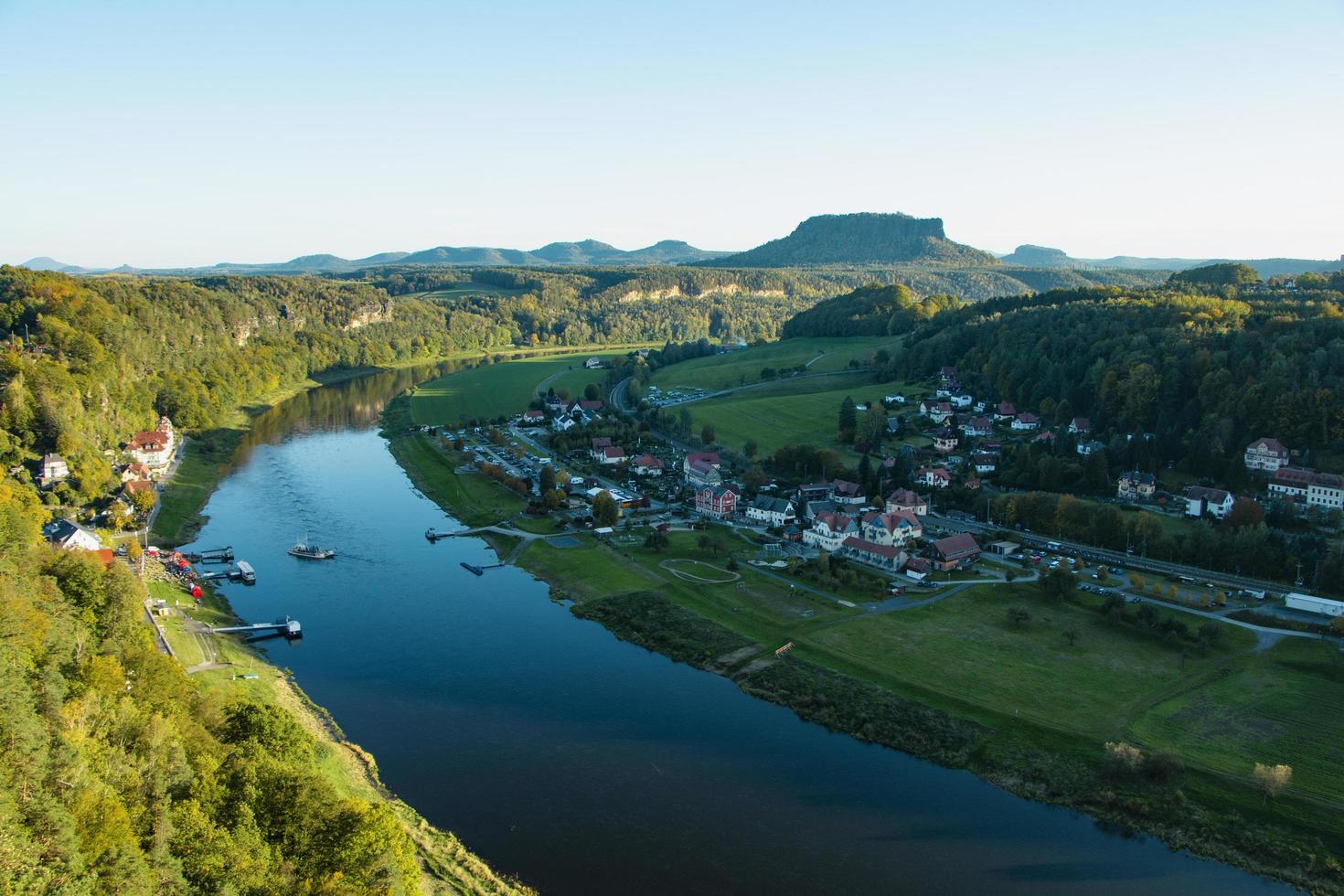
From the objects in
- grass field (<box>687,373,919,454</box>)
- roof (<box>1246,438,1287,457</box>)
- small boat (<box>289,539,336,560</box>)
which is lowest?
small boat (<box>289,539,336,560</box>)

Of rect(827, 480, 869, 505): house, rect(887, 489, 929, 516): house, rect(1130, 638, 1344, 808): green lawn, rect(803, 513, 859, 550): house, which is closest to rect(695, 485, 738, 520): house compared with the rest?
rect(803, 513, 859, 550): house

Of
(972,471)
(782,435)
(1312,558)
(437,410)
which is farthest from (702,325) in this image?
(1312,558)

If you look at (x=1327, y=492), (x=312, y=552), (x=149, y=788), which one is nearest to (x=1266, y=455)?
(x=1327, y=492)

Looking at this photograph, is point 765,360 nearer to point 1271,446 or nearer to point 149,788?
point 1271,446


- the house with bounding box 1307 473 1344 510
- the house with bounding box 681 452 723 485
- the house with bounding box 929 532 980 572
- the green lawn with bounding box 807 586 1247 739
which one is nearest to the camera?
the green lawn with bounding box 807 586 1247 739

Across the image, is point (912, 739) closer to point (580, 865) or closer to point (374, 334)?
point (580, 865)

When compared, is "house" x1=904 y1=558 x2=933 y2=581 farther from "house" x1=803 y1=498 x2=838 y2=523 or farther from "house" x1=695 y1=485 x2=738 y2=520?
"house" x1=695 y1=485 x2=738 y2=520
